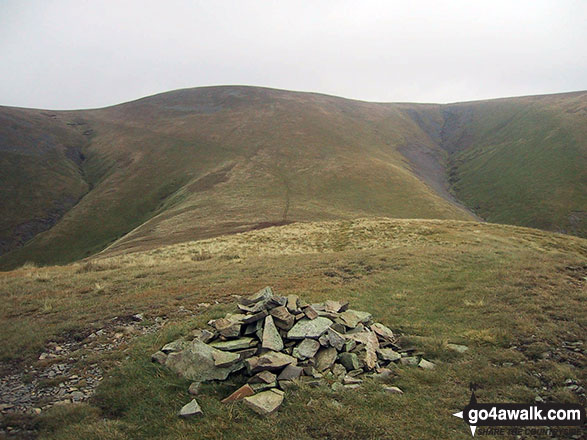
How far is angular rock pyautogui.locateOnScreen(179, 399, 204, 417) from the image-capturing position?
7625 millimetres

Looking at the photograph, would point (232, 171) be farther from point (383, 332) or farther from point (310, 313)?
point (383, 332)

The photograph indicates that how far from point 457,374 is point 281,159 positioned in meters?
90.0

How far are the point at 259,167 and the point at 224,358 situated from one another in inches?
3310

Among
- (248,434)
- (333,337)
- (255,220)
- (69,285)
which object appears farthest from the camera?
(255,220)

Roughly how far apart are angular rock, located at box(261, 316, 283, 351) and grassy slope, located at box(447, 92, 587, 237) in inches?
3269

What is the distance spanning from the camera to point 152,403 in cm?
824

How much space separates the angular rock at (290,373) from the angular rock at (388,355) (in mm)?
2486

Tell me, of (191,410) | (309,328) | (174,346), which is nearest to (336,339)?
(309,328)

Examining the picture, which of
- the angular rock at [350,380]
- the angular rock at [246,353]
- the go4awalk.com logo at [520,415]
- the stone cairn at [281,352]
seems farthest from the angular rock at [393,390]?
the angular rock at [246,353]

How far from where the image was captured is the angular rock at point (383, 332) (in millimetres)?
11233

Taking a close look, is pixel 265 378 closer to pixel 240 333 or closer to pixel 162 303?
pixel 240 333

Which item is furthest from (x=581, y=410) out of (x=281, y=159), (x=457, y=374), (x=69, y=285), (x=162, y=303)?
(x=281, y=159)

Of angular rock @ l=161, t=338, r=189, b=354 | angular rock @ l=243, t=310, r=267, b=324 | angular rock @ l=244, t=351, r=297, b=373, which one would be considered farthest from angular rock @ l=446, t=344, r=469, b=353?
angular rock @ l=161, t=338, r=189, b=354

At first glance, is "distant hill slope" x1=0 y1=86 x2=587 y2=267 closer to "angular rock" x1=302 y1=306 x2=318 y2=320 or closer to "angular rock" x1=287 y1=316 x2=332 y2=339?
"angular rock" x1=302 y1=306 x2=318 y2=320
